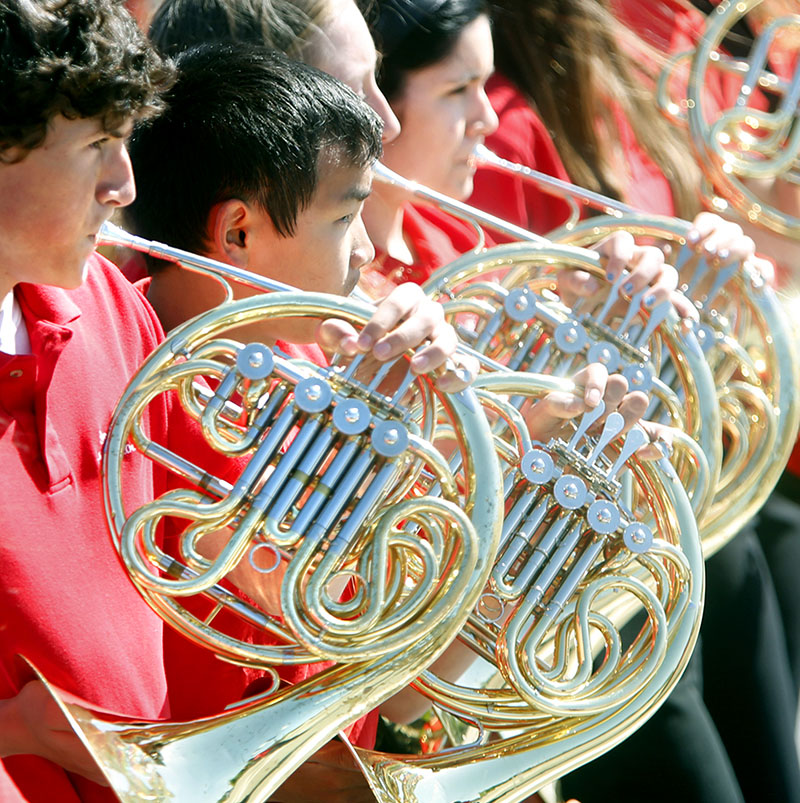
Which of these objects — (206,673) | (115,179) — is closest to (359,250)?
(115,179)

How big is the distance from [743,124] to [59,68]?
6.50ft

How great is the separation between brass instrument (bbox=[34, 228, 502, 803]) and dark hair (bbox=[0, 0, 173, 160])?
242 mm

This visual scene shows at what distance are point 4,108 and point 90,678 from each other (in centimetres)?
58

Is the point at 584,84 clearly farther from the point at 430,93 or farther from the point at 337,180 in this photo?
the point at 337,180

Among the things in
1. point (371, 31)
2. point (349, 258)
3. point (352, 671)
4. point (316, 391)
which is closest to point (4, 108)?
point (316, 391)

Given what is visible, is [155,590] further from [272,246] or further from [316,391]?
[272,246]

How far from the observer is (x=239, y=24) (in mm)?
1962

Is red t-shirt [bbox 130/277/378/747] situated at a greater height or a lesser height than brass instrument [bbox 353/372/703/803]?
lesser

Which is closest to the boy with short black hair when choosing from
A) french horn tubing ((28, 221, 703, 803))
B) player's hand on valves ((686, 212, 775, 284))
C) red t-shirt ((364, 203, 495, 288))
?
french horn tubing ((28, 221, 703, 803))

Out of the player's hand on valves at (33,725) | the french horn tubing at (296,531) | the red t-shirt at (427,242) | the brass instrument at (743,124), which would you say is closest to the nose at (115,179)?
the french horn tubing at (296,531)

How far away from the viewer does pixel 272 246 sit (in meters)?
1.70

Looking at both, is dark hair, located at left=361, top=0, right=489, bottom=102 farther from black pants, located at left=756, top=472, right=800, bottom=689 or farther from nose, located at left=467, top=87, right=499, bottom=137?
black pants, located at left=756, top=472, right=800, bottom=689

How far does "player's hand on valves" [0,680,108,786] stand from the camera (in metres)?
1.25

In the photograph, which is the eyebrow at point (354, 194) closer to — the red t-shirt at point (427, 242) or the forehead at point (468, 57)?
the red t-shirt at point (427, 242)
